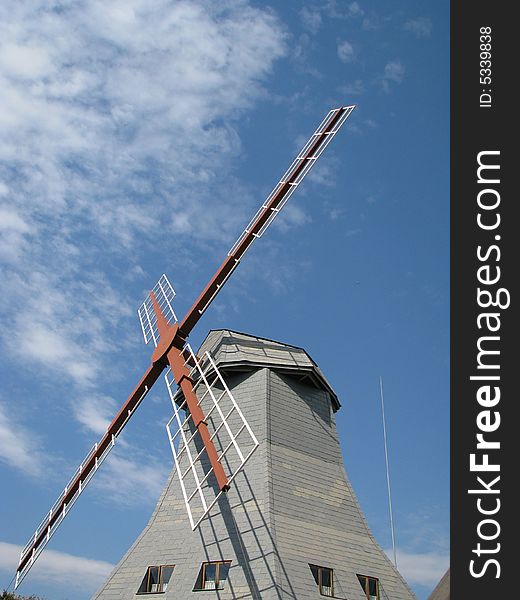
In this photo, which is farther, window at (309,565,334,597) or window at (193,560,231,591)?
window at (309,565,334,597)

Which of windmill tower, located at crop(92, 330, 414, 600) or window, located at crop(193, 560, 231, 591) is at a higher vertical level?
windmill tower, located at crop(92, 330, 414, 600)

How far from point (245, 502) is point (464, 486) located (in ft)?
33.9

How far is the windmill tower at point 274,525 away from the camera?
60.0 feet

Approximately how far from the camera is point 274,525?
61.9 ft

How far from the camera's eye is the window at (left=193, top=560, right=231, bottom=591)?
18188 millimetres

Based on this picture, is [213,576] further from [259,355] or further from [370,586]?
[259,355]

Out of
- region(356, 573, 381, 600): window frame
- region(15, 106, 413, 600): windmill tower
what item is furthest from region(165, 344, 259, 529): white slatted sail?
region(356, 573, 381, 600): window frame

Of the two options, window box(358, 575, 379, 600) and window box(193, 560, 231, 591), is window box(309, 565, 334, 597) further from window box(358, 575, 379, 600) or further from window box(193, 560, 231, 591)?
window box(193, 560, 231, 591)

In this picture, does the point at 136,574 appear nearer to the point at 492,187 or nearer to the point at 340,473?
the point at 340,473

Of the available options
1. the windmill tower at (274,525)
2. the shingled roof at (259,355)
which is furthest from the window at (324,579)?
the shingled roof at (259,355)

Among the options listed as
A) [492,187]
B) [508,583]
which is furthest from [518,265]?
[508,583]

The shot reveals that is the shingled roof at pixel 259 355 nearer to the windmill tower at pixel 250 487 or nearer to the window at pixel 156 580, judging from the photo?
the windmill tower at pixel 250 487

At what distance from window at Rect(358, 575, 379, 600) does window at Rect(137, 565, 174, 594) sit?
18.8 ft

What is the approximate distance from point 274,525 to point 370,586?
364 centimetres
